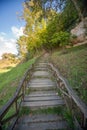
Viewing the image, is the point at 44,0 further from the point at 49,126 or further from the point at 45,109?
the point at 49,126

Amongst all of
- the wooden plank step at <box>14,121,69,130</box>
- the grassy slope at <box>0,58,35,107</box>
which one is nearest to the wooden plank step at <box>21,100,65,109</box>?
the wooden plank step at <box>14,121,69,130</box>

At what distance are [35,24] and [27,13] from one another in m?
2.26

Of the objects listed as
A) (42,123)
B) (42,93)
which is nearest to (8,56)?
(42,93)

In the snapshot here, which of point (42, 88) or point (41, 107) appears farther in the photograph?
point (42, 88)

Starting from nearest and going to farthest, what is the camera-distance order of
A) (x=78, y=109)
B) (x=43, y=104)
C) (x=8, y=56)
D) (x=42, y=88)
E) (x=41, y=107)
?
(x=78, y=109)
(x=41, y=107)
(x=43, y=104)
(x=42, y=88)
(x=8, y=56)

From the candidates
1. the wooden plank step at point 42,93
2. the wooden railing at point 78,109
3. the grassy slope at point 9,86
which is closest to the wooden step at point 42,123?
the wooden railing at point 78,109

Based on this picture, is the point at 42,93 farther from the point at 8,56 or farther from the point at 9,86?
the point at 8,56

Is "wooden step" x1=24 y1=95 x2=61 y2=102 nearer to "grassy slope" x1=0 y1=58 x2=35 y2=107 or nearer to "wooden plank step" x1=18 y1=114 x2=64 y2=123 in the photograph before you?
"wooden plank step" x1=18 y1=114 x2=64 y2=123

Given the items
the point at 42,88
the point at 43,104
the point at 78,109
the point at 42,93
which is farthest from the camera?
the point at 42,88

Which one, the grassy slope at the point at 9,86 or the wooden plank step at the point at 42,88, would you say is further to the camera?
the grassy slope at the point at 9,86

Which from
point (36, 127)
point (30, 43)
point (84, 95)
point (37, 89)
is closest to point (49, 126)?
point (36, 127)

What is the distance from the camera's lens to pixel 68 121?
14.1ft

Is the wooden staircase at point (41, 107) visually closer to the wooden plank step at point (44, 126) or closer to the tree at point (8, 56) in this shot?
the wooden plank step at point (44, 126)

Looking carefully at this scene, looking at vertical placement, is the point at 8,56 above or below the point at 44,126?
below
